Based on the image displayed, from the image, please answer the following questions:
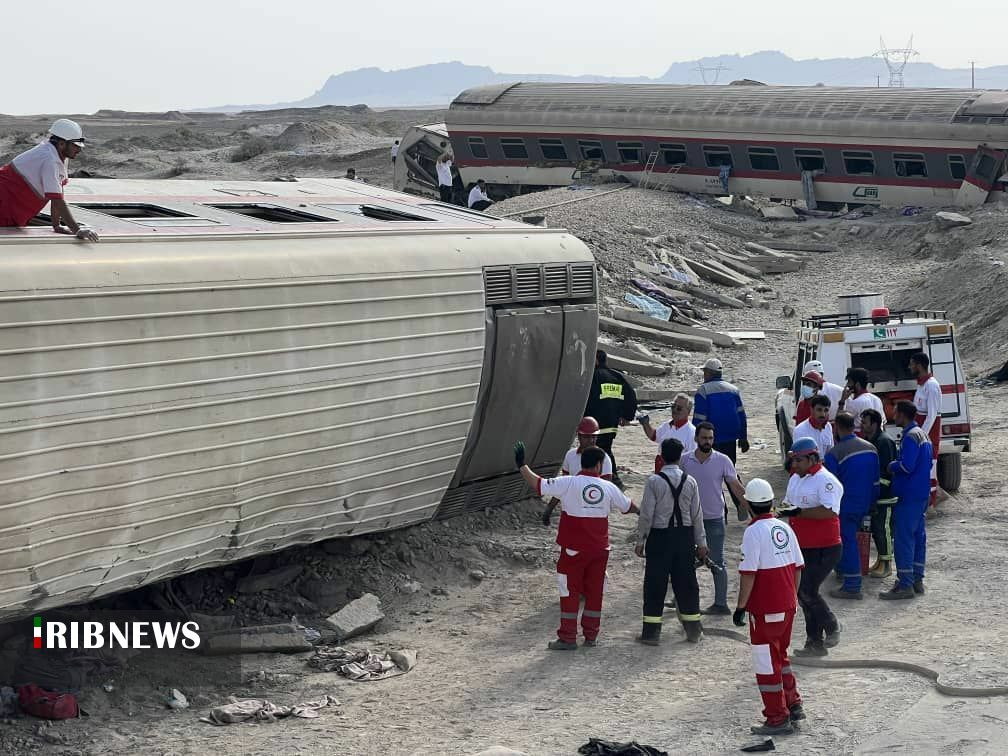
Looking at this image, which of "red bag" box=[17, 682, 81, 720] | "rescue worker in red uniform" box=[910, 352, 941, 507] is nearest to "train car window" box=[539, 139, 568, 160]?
"rescue worker in red uniform" box=[910, 352, 941, 507]

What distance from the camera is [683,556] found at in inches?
388

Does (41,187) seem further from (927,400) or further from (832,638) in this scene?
(927,400)

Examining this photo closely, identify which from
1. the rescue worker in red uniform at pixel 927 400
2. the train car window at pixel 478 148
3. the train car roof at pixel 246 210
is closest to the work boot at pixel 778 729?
the train car roof at pixel 246 210

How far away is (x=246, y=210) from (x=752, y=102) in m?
25.1

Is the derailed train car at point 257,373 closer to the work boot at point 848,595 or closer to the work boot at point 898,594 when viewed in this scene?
the work boot at point 848,595

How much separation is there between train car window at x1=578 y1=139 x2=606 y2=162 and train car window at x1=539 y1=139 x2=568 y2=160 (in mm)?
543

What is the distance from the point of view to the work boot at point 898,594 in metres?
10.9

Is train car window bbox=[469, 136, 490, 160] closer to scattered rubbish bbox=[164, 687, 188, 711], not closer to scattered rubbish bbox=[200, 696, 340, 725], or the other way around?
scattered rubbish bbox=[164, 687, 188, 711]

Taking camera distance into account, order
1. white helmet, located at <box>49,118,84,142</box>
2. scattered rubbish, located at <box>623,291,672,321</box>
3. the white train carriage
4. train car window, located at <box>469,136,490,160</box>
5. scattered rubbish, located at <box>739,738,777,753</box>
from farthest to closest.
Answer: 1. train car window, located at <box>469,136,490,160</box>
2. the white train carriage
3. scattered rubbish, located at <box>623,291,672,321</box>
4. white helmet, located at <box>49,118,84,142</box>
5. scattered rubbish, located at <box>739,738,777,753</box>

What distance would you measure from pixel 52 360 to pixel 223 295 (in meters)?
1.47

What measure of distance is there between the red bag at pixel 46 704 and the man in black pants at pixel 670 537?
3.87 metres

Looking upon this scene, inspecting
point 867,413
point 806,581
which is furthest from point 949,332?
point 806,581

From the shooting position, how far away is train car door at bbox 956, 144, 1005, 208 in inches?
1210

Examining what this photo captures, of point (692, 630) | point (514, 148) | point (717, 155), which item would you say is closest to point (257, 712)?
point (692, 630)
